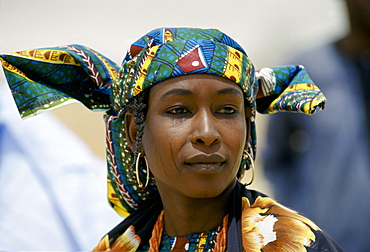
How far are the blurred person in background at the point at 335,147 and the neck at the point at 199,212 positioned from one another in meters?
1.30

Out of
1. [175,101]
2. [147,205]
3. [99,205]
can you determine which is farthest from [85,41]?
[175,101]

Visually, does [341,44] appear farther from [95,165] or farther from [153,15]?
[95,165]

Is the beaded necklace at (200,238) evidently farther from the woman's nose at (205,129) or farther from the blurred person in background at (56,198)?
the blurred person in background at (56,198)

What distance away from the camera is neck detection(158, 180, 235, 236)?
1.68 metres

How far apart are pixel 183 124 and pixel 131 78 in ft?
0.91

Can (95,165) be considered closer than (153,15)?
No

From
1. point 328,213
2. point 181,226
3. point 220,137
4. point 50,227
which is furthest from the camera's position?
point 50,227

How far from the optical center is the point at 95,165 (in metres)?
3.19

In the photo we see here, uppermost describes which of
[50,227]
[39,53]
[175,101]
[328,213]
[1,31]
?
[1,31]

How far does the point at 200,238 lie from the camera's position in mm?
1656

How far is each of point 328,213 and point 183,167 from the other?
1.57 m

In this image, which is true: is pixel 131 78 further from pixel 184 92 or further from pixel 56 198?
pixel 56 198

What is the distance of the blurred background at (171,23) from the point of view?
2869 mm

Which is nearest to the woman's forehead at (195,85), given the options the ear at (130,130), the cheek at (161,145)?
the cheek at (161,145)
